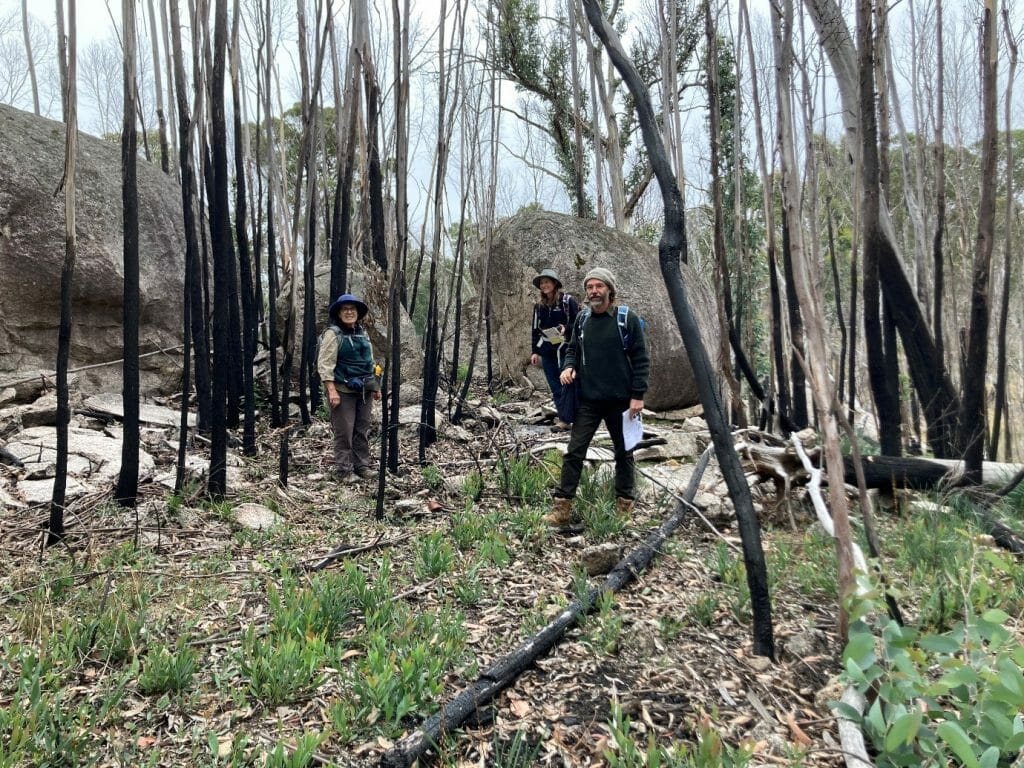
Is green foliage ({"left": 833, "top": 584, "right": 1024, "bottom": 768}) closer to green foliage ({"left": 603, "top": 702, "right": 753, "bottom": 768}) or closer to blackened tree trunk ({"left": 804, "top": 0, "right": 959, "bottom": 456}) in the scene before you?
green foliage ({"left": 603, "top": 702, "right": 753, "bottom": 768})

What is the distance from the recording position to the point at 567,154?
14.7m

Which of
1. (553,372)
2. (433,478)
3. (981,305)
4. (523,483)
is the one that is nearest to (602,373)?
(523,483)

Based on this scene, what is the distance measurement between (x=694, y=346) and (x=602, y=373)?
5.36ft

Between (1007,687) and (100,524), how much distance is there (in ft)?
13.3

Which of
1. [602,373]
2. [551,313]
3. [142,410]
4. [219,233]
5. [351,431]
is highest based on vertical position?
[219,233]

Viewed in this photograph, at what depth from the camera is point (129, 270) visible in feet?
12.2

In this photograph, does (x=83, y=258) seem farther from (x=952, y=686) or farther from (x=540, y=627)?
(x=952, y=686)

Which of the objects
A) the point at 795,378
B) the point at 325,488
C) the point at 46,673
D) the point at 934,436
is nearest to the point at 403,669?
the point at 46,673

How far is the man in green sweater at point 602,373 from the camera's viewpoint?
4.07 meters

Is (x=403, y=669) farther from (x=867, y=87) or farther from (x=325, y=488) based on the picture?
(x=867, y=87)

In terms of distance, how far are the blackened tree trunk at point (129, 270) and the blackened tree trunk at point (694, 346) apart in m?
2.77

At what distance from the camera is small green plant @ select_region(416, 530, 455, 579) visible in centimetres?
329

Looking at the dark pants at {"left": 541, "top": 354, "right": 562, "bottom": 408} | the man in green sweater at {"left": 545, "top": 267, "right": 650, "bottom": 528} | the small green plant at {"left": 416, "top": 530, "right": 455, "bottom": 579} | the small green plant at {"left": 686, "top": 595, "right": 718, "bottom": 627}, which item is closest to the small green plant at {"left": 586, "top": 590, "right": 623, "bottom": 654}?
the small green plant at {"left": 686, "top": 595, "right": 718, "bottom": 627}

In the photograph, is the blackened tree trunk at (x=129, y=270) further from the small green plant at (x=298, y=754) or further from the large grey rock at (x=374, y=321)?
the large grey rock at (x=374, y=321)
